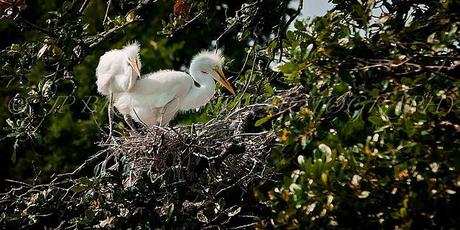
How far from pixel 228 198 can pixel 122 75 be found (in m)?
1.71

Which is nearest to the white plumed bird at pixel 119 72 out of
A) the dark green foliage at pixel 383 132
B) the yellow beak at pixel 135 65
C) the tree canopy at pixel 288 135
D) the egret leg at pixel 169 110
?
the yellow beak at pixel 135 65

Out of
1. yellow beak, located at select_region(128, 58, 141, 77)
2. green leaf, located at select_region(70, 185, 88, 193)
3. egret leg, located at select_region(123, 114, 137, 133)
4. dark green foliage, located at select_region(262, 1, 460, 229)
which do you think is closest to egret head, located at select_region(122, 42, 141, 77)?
yellow beak, located at select_region(128, 58, 141, 77)

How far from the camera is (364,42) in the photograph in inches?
157

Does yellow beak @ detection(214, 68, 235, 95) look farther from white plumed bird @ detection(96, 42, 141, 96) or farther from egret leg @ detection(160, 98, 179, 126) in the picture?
white plumed bird @ detection(96, 42, 141, 96)

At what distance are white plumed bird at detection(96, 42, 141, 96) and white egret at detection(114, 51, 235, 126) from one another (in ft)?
0.23

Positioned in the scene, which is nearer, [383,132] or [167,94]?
[383,132]

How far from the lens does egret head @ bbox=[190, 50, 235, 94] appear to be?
724 cm

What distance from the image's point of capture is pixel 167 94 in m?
7.02

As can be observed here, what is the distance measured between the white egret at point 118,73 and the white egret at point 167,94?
0.06 meters

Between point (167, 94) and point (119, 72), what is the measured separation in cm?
29

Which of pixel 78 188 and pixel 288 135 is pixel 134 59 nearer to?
pixel 78 188

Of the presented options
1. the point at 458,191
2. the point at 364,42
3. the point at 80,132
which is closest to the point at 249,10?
the point at 364,42

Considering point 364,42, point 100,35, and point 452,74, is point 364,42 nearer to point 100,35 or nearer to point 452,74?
point 452,74

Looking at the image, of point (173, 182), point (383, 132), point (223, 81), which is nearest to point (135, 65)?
point (223, 81)
